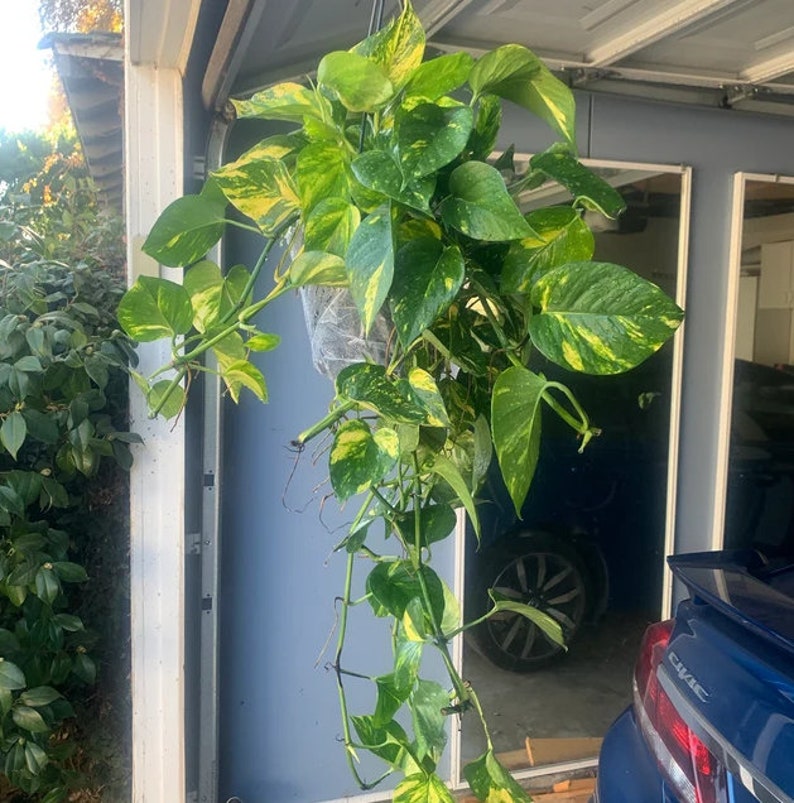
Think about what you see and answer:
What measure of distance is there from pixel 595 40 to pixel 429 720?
2.04 meters

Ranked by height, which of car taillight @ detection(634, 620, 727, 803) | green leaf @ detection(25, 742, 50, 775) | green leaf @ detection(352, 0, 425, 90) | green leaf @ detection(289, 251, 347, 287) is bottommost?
green leaf @ detection(25, 742, 50, 775)

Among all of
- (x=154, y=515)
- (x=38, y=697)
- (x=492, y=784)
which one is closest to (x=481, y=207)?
(x=492, y=784)

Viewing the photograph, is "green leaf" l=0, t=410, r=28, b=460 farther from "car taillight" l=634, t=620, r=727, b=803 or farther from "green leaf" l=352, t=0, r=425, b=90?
"car taillight" l=634, t=620, r=727, b=803

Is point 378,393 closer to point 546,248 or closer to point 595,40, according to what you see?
point 546,248

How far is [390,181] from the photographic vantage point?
2.16ft

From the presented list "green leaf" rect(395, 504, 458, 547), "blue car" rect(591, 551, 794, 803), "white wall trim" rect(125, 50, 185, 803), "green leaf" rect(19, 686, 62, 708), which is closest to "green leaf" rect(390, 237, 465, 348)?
"green leaf" rect(395, 504, 458, 547)

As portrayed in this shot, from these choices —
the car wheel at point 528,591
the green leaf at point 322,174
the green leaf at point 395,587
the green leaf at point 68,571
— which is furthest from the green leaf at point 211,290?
the car wheel at point 528,591

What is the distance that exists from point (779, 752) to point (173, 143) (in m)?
1.91

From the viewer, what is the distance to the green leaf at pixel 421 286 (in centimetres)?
67

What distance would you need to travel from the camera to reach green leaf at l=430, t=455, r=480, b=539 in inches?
29.3

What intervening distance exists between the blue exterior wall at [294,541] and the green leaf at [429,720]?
137 cm

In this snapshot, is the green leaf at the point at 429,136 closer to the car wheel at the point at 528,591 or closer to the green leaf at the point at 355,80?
the green leaf at the point at 355,80

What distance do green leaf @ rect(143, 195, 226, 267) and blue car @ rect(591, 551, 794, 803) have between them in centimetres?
120

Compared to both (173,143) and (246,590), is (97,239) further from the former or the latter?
(246,590)
